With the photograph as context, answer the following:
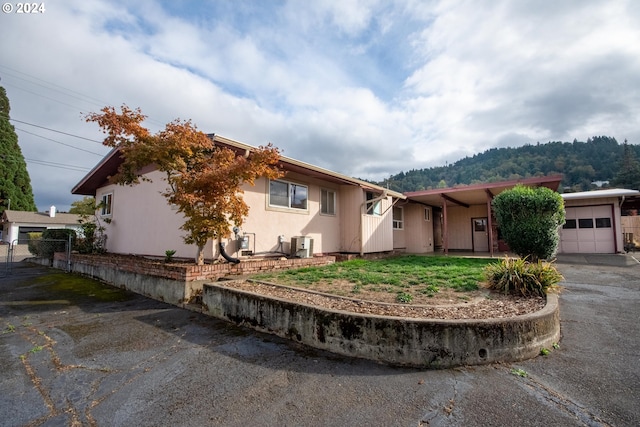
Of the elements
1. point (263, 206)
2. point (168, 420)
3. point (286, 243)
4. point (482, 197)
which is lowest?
point (168, 420)

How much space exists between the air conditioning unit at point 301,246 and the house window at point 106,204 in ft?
26.1

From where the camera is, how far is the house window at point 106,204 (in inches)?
473

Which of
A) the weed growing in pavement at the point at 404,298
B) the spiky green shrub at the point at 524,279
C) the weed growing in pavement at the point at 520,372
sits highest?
the spiky green shrub at the point at 524,279

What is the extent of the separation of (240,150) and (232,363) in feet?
18.2

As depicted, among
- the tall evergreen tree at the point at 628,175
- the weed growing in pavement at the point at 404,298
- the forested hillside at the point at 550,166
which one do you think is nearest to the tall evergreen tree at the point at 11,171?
the weed growing in pavement at the point at 404,298

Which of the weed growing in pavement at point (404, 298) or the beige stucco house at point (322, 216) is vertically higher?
the beige stucco house at point (322, 216)

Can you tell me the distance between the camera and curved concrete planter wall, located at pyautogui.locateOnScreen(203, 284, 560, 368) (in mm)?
3342

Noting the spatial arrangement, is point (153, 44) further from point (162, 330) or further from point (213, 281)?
point (162, 330)

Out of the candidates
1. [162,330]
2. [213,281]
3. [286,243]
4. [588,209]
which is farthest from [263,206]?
[588,209]

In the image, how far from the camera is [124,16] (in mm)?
8172

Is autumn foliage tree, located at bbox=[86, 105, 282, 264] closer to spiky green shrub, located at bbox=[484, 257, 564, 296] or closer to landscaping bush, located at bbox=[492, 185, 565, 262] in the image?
spiky green shrub, located at bbox=[484, 257, 564, 296]

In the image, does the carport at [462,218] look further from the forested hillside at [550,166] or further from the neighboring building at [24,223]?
the forested hillside at [550,166]

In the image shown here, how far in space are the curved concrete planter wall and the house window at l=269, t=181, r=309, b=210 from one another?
552cm

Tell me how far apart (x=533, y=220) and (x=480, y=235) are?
904cm
